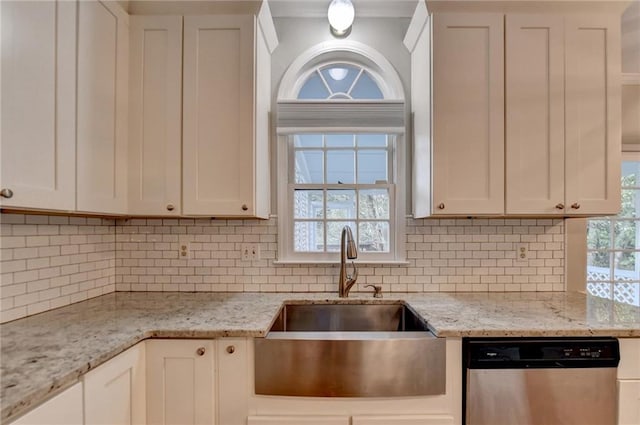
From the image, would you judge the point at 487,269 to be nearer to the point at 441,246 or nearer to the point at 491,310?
the point at 441,246

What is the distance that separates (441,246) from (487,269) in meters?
0.31

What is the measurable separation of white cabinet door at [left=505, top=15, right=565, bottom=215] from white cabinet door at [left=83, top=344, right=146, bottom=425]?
1802mm

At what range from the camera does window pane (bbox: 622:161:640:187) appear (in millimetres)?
2318

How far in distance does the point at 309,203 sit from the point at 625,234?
222 centimetres

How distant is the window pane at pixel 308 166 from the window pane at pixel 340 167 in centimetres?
6

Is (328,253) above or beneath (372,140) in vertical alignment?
beneath

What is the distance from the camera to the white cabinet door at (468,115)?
66.2 inches

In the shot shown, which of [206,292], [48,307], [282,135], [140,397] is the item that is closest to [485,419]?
[140,397]

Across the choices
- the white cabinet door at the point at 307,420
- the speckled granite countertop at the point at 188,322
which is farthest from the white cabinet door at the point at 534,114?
the white cabinet door at the point at 307,420

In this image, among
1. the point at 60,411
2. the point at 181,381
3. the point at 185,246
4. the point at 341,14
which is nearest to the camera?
the point at 60,411

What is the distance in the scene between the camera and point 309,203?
2125 millimetres

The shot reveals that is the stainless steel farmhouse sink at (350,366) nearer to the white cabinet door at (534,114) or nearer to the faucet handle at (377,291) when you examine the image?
the faucet handle at (377,291)

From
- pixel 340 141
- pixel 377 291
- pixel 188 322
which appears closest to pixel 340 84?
pixel 340 141

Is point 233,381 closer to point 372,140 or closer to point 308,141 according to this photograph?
point 308,141
